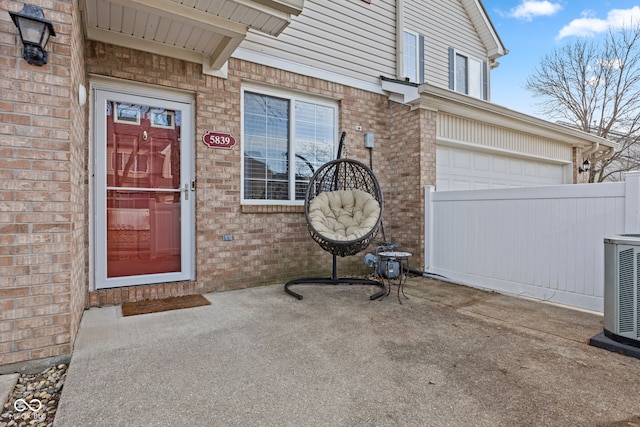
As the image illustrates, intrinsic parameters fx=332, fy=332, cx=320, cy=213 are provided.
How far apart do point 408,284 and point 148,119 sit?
3.56 metres

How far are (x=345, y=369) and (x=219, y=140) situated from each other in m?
2.79

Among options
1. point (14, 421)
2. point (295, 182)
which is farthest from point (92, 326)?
point (295, 182)

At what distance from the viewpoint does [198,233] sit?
362 centimetres

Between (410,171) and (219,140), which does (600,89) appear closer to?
(410,171)

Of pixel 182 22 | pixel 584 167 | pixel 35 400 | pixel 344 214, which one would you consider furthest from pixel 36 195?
pixel 584 167

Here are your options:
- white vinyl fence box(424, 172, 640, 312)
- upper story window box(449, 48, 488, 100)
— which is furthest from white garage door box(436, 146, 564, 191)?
upper story window box(449, 48, 488, 100)

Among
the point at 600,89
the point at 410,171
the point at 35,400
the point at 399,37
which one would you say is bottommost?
the point at 35,400

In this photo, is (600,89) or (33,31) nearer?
(33,31)

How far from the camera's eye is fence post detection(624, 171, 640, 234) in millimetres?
2832

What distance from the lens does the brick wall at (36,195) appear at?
1.90 metres

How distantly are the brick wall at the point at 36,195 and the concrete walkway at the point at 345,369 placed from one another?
33cm

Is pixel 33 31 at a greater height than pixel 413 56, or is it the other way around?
pixel 413 56

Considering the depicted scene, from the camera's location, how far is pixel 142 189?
134 inches

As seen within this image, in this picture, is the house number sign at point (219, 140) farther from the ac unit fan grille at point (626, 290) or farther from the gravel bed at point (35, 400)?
the ac unit fan grille at point (626, 290)
